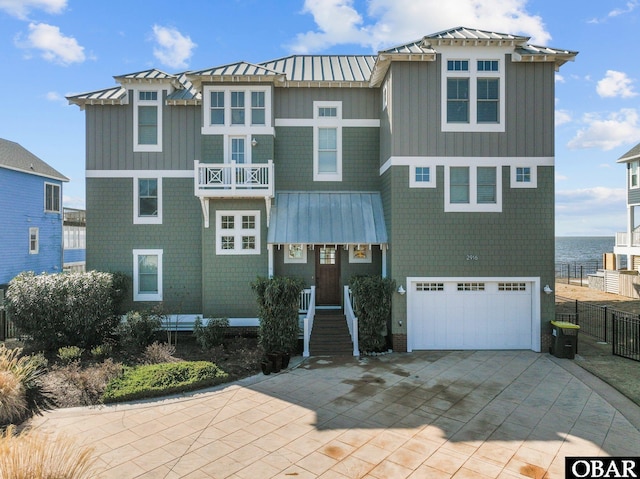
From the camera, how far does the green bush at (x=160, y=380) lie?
8.15m

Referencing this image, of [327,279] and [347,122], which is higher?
[347,122]

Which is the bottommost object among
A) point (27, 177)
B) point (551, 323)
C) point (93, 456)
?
point (93, 456)

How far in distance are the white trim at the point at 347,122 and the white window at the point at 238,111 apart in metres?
0.83

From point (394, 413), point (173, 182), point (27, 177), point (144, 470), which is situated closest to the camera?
point (144, 470)

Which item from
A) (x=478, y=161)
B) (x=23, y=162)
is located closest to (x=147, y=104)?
(x=23, y=162)

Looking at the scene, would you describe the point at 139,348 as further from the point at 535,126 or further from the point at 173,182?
the point at 535,126

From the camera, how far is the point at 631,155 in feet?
78.3

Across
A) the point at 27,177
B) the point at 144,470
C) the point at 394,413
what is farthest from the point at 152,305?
the point at 27,177

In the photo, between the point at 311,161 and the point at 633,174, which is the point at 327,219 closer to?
the point at 311,161

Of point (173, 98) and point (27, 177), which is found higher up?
point (173, 98)

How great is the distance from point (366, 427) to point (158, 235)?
10.9 metres

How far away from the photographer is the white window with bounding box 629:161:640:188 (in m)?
24.0

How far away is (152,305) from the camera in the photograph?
13914mm

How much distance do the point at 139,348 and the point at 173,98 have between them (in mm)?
9274
